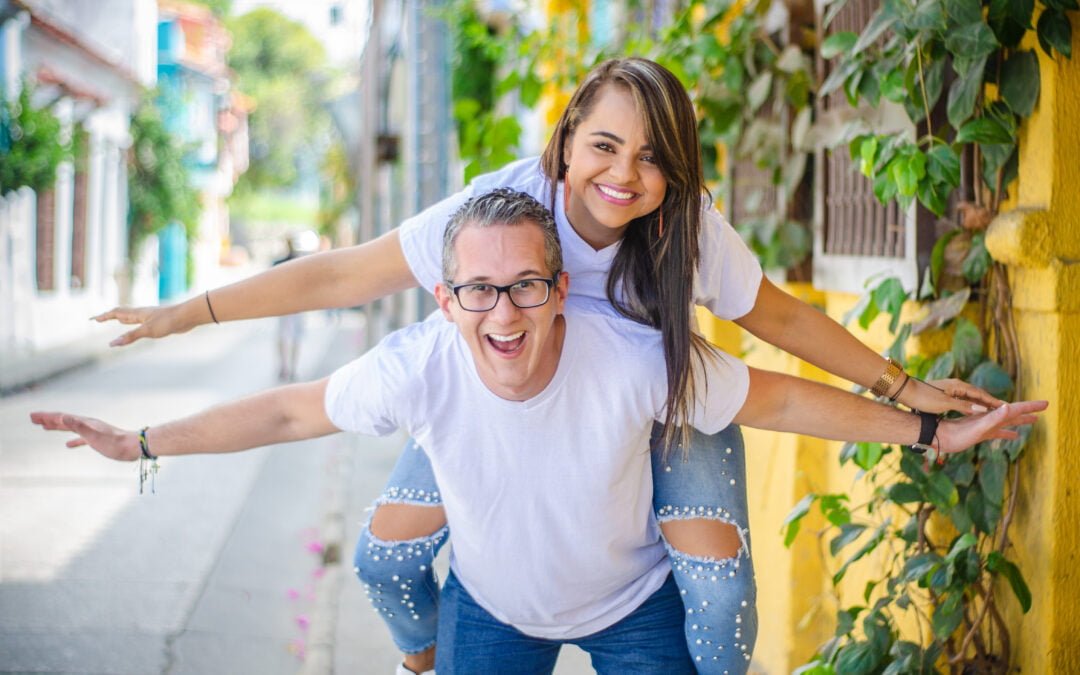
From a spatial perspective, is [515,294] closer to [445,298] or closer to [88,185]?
[445,298]

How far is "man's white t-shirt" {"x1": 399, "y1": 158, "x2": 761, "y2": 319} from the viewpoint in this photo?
8.68 ft

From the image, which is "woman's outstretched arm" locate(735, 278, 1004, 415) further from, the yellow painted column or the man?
the yellow painted column

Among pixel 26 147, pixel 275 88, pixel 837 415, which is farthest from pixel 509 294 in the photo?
pixel 275 88

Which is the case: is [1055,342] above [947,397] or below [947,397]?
above

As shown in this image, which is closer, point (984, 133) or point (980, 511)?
point (984, 133)

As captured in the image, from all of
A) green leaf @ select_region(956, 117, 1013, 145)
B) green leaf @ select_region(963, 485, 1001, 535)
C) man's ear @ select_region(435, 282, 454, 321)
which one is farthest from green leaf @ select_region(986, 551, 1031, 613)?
man's ear @ select_region(435, 282, 454, 321)

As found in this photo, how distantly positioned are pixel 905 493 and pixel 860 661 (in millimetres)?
450

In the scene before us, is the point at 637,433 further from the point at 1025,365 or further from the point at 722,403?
the point at 1025,365

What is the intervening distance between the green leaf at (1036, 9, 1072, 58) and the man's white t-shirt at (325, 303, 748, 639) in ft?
3.49

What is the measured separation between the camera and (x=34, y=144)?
14.7m

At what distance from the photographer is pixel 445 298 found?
2.48m

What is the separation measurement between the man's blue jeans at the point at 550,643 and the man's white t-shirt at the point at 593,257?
0.67 meters

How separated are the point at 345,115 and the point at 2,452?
19.9 ft

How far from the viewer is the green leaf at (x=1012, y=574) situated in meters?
2.82
